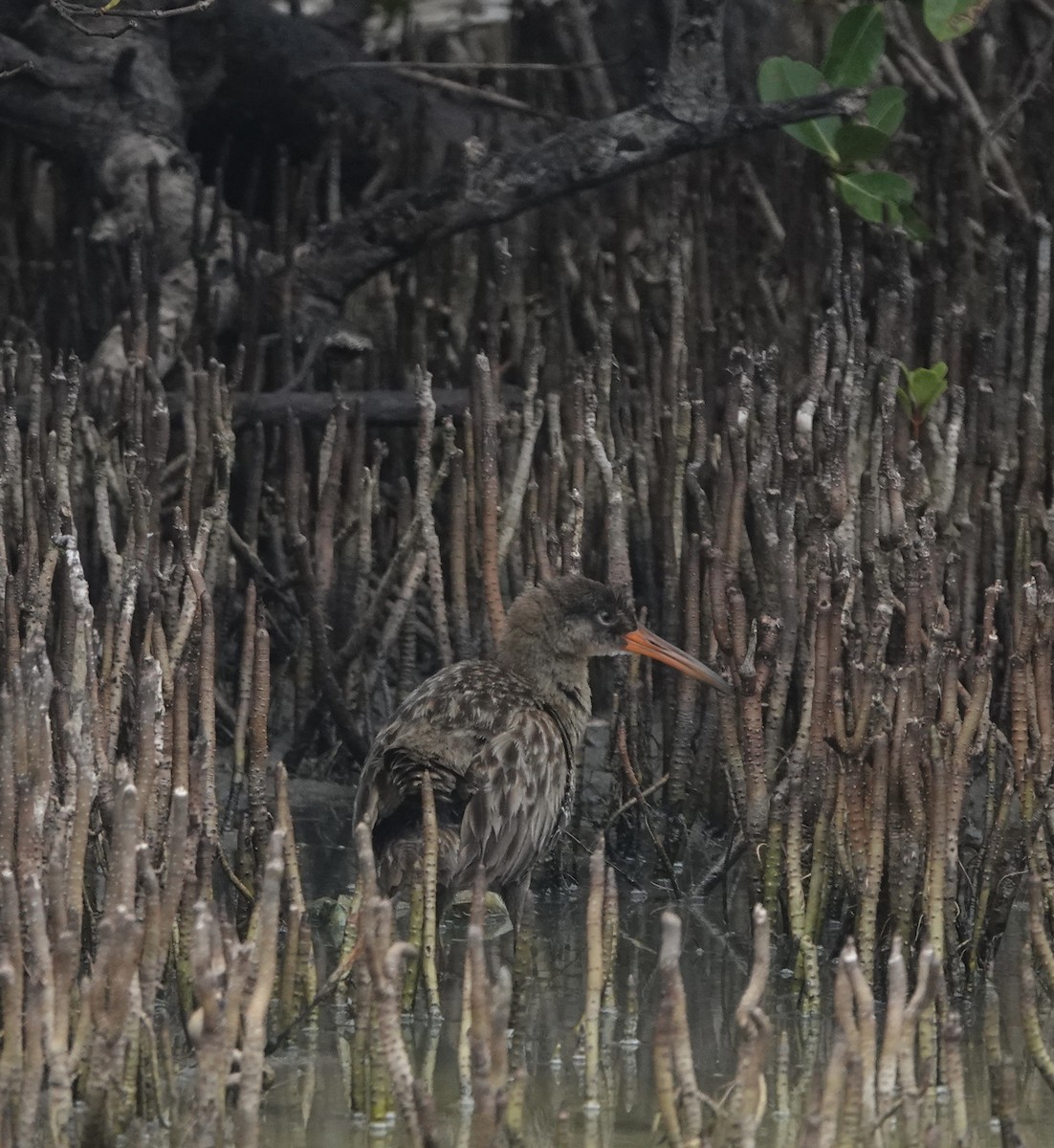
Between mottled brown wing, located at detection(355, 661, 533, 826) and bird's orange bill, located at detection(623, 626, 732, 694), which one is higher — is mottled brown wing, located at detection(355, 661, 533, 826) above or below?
below

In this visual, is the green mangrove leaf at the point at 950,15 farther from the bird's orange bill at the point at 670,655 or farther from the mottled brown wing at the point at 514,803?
the mottled brown wing at the point at 514,803

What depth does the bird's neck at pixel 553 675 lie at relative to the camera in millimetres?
4773

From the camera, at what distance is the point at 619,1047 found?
3.87m

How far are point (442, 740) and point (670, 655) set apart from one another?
64 cm

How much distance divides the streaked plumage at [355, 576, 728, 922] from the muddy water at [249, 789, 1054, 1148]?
0.27m

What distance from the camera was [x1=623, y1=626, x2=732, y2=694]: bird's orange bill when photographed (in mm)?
4551

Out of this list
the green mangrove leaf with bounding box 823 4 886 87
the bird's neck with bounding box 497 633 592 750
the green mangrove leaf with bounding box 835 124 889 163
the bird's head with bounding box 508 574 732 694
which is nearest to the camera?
the bird's head with bounding box 508 574 732 694

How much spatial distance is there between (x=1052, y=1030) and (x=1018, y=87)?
3714 mm

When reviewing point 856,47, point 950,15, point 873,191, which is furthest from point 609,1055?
point 856,47

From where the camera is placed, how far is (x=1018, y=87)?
6527mm

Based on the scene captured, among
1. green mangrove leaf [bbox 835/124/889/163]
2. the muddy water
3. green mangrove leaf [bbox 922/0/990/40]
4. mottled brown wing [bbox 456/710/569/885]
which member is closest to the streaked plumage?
mottled brown wing [bbox 456/710/569/885]

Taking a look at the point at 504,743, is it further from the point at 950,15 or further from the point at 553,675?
the point at 950,15

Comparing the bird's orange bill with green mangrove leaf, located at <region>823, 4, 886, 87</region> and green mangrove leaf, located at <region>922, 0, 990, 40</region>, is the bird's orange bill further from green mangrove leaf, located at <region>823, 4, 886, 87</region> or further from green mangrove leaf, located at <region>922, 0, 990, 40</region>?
green mangrove leaf, located at <region>823, 4, 886, 87</region>

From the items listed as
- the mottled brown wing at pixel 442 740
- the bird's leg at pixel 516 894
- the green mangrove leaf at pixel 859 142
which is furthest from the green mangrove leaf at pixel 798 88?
the bird's leg at pixel 516 894
